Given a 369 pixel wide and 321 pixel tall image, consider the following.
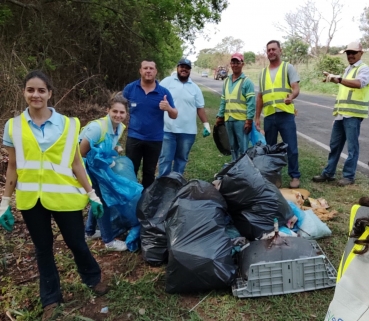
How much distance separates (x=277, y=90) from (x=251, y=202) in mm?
1887

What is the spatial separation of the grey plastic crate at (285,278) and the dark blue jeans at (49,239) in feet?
3.57

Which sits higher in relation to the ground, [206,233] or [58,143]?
[58,143]

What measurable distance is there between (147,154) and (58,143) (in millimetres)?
1637

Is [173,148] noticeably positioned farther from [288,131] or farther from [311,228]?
[311,228]

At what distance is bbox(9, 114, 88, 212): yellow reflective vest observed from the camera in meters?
2.00

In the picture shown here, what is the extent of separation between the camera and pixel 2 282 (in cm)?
265

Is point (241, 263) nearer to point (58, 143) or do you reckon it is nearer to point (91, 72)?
point (58, 143)

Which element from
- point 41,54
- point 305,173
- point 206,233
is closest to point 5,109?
point 41,54

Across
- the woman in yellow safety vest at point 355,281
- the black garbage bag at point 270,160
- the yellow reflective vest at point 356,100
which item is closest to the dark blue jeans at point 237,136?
the black garbage bag at point 270,160

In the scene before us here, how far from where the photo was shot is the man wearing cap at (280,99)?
4.14m

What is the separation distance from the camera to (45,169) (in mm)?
2049

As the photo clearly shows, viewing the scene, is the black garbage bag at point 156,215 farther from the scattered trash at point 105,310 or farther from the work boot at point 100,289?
the scattered trash at point 105,310

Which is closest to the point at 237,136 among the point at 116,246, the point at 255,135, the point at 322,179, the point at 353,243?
the point at 255,135

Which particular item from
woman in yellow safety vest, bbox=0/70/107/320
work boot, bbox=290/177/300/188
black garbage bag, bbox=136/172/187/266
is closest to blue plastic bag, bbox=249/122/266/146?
work boot, bbox=290/177/300/188
